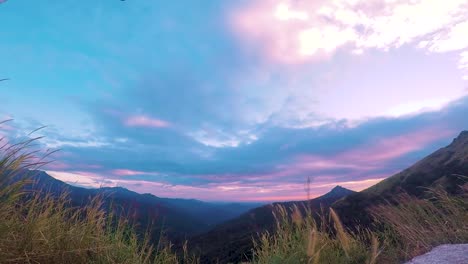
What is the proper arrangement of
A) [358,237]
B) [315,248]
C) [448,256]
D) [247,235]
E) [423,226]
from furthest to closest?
[247,235], [423,226], [358,237], [315,248], [448,256]

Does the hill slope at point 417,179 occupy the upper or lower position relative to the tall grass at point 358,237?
upper

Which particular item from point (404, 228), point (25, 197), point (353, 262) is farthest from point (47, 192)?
point (404, 228)

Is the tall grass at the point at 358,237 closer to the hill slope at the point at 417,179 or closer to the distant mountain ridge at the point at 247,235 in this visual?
the distant mountain ridge at the point at 247,235

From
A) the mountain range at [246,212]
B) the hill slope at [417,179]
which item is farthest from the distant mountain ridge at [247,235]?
the hill slope at [417,179]

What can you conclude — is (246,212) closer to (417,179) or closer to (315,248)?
(315,248)

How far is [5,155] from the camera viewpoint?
12.8 ft

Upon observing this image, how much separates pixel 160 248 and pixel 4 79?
3376 millimetres

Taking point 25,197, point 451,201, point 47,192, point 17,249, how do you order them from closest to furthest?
point 17,249 → point 25,197 → point 47,192 → point 451,201

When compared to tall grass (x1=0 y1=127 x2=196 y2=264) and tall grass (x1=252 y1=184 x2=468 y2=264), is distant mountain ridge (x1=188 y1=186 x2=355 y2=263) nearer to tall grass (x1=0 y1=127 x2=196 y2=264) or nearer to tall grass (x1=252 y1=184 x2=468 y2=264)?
tall grass (x1=252 y1=184 x2=468 y2=264)

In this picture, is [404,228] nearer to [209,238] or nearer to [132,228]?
[132,228]

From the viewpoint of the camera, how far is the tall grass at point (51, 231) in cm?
373

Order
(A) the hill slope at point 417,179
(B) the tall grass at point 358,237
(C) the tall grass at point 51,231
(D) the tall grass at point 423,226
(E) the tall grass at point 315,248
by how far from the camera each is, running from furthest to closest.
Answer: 1. (A) the hill slope at point 417,179
2. (D) the tall grass at point 423,226
3. (B) the tall grass at point 358,237
4. (E) the tall grass at point 315,248
5. (C) the tall grass at point 51,231

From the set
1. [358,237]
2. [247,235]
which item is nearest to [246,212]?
[358,237]

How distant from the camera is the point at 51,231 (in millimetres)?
4324
